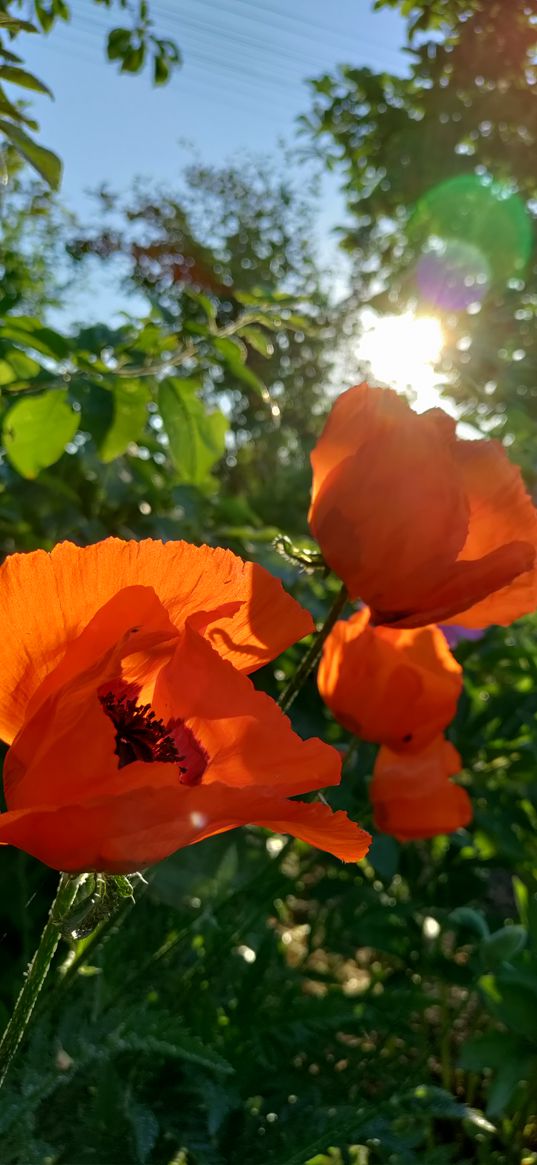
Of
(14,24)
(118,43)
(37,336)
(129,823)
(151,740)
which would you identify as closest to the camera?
(129,823)

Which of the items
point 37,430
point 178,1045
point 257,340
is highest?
point 257,340

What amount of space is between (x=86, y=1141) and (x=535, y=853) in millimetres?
764

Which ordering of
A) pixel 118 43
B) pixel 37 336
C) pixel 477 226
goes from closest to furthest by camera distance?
1. pixel 37 336
2. pixel 118 43
3. pixel 477 226

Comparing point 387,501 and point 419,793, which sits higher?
point 387,501

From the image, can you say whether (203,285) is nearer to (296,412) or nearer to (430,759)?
(296,412)

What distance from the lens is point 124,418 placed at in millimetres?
838

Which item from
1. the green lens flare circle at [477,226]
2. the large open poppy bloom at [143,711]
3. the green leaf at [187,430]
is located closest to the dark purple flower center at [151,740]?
the large open poppy bloom at [143,711]

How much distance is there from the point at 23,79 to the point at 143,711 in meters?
0.44

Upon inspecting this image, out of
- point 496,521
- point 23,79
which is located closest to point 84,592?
point 496,521

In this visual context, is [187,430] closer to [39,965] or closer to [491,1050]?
[39,965]

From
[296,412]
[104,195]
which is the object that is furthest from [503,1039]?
[296,412]

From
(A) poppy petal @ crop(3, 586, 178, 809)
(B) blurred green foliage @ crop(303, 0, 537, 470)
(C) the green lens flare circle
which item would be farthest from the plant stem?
(C) the green lens flare circle

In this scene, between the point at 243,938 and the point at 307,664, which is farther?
the point at 243,938

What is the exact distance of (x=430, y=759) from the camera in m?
0.75
